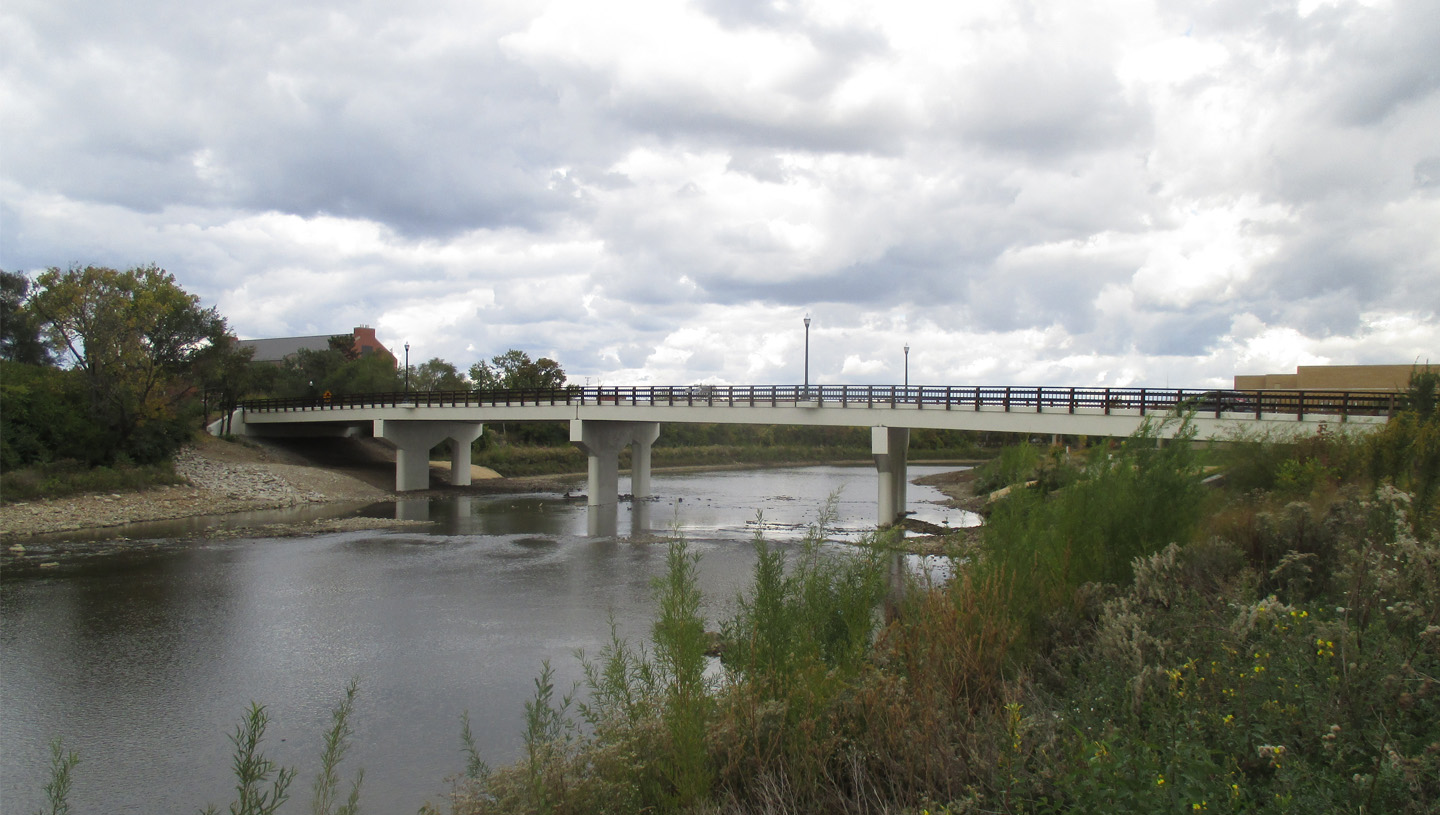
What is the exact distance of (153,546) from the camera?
2659 cm

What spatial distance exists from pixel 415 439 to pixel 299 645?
3642cm

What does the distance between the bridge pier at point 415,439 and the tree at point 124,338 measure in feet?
33.9

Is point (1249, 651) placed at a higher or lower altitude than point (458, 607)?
higher

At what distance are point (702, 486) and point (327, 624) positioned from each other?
130 ft

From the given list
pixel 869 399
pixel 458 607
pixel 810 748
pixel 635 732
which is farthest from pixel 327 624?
pixel 869 399

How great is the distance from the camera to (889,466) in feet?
104

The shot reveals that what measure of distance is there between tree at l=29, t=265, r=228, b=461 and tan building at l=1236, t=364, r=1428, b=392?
48.3m

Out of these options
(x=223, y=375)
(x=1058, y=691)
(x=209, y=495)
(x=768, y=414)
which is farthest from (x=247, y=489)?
(x=1058, y=691)

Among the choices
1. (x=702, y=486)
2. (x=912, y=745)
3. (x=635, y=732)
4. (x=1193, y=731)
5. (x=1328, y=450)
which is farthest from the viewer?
(x=702, y=486)

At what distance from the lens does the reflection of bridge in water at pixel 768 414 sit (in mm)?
22469

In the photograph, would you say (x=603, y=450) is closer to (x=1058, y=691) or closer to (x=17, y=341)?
(x=17, y=341)

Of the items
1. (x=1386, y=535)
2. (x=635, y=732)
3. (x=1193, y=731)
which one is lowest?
(x=635, y=732)

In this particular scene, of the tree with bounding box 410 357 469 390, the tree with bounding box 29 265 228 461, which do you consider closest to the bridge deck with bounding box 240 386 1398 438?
the tree with bounding box 29 265 228 461

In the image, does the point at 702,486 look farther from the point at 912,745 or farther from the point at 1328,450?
the point at 912,745
